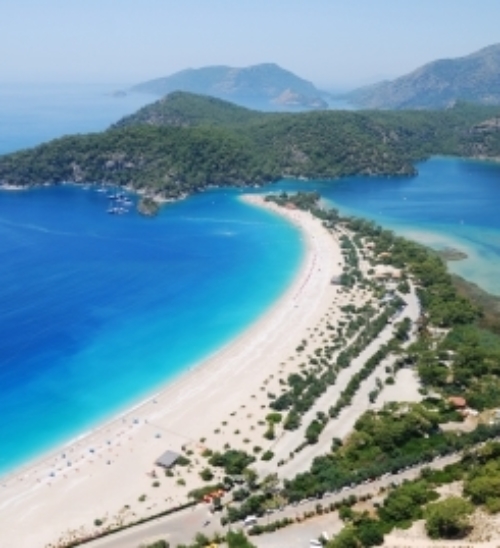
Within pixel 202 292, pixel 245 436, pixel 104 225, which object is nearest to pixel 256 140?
pixel 104 225

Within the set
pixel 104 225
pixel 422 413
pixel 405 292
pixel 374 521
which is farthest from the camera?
pixel 104 225

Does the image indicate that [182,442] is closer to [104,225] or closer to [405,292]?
[405,292]

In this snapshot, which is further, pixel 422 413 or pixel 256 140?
pixel 256 140

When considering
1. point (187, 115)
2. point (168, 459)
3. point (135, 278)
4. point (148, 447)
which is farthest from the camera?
point (187, 115)

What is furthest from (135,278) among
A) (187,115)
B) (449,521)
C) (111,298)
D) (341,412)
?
(187,115)

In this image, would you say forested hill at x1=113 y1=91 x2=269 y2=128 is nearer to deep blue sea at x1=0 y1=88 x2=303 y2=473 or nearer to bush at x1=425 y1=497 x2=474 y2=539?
deep blue sea at x1=0 y1=88 x2=303 y2=473

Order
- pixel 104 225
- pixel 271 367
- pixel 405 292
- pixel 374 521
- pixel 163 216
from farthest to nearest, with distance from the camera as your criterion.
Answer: pixel 163 216
pixel 104 225
pixel 405 292
pixel 271 367
pixel 374 521

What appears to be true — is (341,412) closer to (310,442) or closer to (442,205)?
(310,442)
